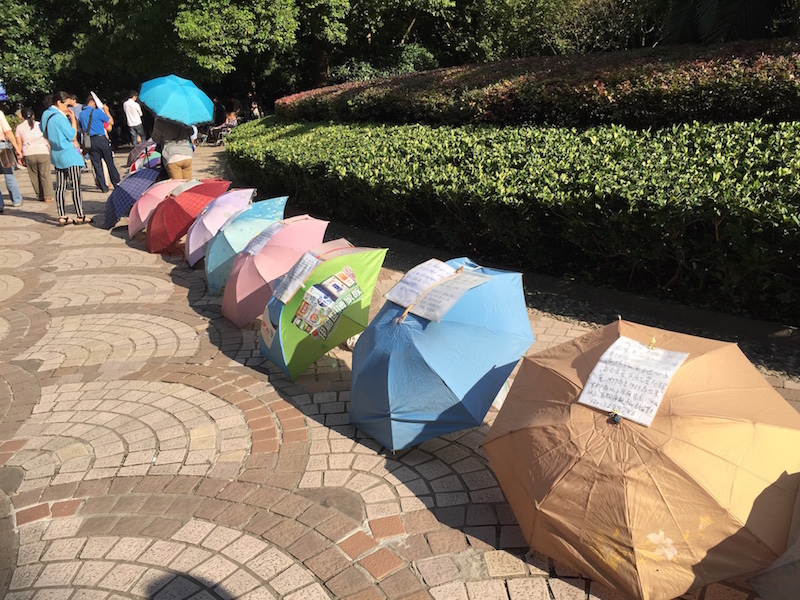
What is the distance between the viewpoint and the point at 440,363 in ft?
11.6

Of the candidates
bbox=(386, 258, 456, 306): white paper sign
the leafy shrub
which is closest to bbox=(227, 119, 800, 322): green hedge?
bbox=(386, 258, 456, 306): white paper sign

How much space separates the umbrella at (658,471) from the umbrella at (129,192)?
8378 mm

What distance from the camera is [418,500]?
A: 11.5 feet

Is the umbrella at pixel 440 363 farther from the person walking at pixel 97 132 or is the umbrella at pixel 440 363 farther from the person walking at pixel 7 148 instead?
the person walking at pixel 7 148

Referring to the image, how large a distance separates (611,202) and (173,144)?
7144mm

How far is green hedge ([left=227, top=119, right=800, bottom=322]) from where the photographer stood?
4508 millimetres

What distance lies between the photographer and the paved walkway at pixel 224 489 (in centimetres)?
305

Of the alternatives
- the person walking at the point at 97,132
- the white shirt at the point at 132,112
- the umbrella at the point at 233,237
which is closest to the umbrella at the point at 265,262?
the umbrella at the point at 233,237

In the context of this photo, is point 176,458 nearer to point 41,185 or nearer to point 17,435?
point 17,435

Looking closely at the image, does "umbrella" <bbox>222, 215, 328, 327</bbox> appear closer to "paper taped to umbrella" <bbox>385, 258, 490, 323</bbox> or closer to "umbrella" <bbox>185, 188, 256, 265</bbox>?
"umbrella" <bbox>185, 188, 256, 265</bbox>

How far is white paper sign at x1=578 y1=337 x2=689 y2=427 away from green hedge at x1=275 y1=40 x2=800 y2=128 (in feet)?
17.7

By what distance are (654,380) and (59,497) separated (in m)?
3.46

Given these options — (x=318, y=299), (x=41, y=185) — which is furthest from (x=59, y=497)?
(x=41, y=185)

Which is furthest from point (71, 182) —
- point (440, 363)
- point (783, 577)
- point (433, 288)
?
point (783, 577)
